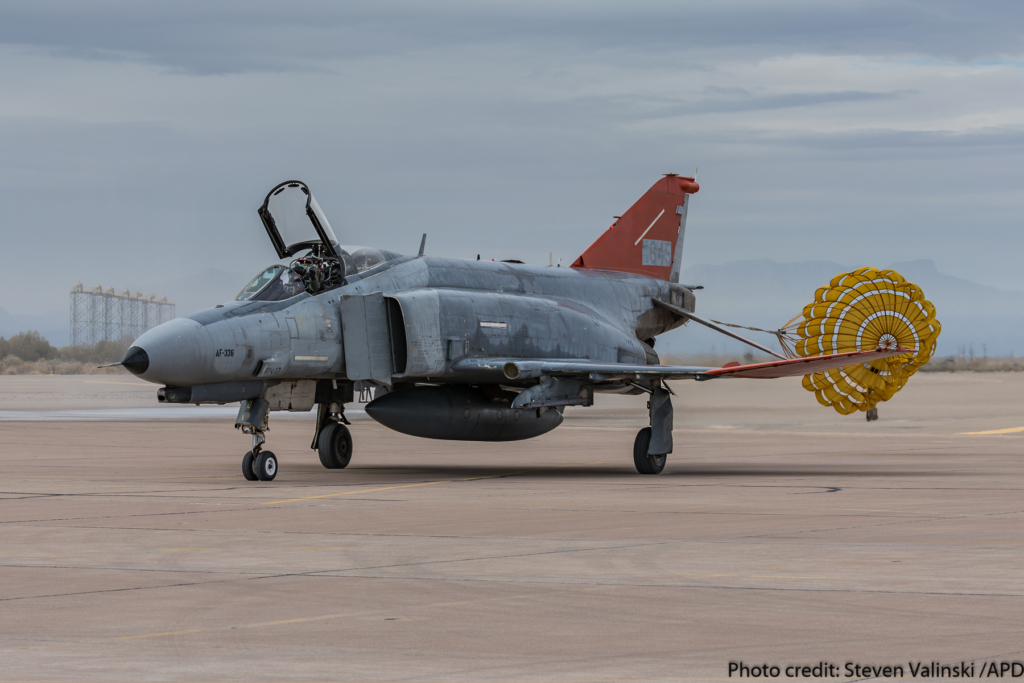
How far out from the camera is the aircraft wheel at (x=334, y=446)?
18297mm

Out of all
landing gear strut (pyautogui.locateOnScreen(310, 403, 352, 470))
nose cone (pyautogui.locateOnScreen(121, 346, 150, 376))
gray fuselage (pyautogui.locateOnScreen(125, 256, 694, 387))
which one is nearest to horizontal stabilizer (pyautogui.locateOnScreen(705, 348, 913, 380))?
gray fuselage (pyautogui.locateOnScreen(125, 256, 694, 387))

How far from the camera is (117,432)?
96.5 ft

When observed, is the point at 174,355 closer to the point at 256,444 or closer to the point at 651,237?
the point at 256,444

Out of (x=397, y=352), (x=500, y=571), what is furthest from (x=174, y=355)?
(x=500, y=571)

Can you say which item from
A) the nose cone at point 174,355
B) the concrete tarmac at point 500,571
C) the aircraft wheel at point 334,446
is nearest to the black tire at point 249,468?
the concrete tarmac at point 500,571

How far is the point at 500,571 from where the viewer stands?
8000 millimetres

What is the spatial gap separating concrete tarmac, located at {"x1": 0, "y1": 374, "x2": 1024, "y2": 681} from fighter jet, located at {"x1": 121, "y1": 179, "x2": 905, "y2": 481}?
940mm

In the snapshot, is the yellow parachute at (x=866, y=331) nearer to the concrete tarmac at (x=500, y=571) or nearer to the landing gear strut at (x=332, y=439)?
the concrete tarmac at (x=500, y=571)

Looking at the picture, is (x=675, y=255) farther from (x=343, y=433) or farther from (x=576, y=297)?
(x=343, y=433)

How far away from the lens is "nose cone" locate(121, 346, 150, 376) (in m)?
14.2

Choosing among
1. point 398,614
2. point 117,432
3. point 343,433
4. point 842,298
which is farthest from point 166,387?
point 117,432

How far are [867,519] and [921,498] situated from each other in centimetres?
261

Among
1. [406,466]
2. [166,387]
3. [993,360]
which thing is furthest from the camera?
[993,360]

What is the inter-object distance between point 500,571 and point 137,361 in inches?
299
